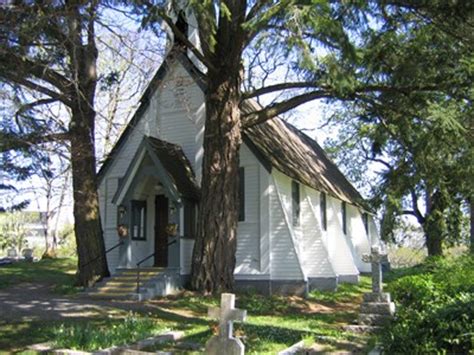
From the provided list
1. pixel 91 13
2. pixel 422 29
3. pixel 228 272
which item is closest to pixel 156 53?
pixel 91 13

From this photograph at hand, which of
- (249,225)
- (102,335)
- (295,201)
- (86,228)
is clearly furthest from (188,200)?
(102,335)

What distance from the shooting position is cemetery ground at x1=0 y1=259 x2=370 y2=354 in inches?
392

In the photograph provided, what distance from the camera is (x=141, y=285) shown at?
1652 centimetres

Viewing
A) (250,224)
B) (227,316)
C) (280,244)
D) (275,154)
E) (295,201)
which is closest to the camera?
(227,316)

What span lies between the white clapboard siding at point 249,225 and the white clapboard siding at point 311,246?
2.12m

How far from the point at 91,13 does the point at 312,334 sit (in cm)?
768

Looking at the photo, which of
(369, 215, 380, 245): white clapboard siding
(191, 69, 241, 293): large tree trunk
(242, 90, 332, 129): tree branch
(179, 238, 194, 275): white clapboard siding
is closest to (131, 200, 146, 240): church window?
(179, 238, 194, 275): white clapboard siding

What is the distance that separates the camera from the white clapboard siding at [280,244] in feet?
61.0

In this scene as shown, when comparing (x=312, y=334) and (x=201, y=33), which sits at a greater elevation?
(x=201, y=33)

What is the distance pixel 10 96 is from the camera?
10312mm

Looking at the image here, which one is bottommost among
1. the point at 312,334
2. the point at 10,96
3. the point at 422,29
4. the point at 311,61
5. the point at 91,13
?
the point at 312,334

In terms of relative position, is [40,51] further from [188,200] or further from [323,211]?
[323,211]

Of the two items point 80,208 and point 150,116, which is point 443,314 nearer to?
point 80,208

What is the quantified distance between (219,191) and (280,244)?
3.69 metres
